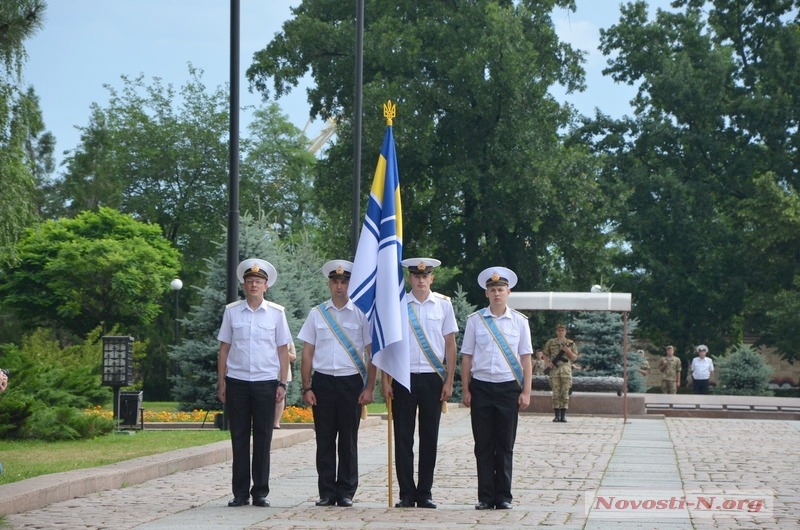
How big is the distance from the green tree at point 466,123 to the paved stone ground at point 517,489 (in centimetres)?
2481

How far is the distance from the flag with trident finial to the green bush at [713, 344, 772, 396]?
33552 millimetres

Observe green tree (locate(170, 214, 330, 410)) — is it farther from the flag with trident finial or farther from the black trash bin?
the flag with trident finial

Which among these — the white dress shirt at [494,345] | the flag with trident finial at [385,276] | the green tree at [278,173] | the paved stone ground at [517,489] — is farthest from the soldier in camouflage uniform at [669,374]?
the green tree at [278,173]

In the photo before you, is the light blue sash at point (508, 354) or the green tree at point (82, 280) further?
the green tree at point (82, 280)

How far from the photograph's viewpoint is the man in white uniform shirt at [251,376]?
10570 millimetres

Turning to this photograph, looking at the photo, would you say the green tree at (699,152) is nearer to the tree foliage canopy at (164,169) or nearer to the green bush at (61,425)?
the tree foliage canopy at (164,169)

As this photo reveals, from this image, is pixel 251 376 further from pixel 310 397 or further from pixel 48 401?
pixel 48 401

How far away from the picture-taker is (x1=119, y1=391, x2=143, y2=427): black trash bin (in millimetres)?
20641

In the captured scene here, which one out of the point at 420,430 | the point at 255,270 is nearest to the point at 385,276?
the point at 255,270

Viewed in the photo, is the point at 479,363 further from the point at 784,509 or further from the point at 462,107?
the point at 462,107

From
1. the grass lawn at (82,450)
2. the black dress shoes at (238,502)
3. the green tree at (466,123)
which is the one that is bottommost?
the black dress shoes at (238,502)

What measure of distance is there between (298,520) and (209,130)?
59.8m

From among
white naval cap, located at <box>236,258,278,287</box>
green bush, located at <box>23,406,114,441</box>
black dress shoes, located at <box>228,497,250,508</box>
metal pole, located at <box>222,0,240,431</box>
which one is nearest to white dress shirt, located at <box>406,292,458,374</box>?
white naval cap, located at <box>236,258,278,287</box>

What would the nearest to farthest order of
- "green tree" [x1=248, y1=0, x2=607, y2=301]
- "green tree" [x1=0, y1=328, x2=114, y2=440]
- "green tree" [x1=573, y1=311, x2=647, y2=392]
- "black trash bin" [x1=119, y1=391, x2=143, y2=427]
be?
"green tree" [x1=0, y1=328, x2=114, y2=440]
"black trash bin" [x1=119, y1=391, x2=143, y2=427]
"green tree" [x1=573, y1=311, x2=647, y2=392]
"green tree" [x1=248, y1=0, x2=607, y2=301]
